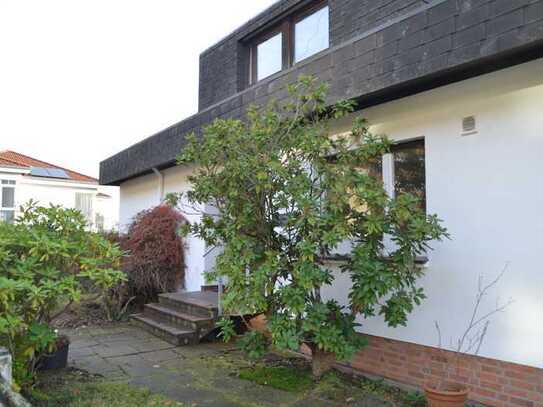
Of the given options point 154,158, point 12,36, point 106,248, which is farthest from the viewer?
point 12,36

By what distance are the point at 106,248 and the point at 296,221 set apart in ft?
6.84

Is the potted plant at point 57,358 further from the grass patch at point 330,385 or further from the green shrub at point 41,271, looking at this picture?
the grass patch at point 330,385

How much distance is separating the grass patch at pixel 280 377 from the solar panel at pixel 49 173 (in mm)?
21190

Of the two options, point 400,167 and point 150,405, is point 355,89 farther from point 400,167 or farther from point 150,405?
point 150,405

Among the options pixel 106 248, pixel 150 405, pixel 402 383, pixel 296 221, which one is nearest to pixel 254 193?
pixel 296 221

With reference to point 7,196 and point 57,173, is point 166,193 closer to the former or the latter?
point 7,196

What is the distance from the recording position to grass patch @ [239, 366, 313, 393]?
512 centimetres

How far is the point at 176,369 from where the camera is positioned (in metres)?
5.89

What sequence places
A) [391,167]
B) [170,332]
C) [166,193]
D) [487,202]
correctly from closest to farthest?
[487,202] < [391,167] < [170,332] < [166,193]

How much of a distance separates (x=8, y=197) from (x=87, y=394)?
56.7 feet

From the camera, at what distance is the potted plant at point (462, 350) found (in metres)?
4.01

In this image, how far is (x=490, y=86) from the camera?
4414 mm

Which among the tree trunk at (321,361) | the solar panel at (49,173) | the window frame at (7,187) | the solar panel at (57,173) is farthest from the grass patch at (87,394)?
the solar panel at (57,173)

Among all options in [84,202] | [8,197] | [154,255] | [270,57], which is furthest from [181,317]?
[84,202]
